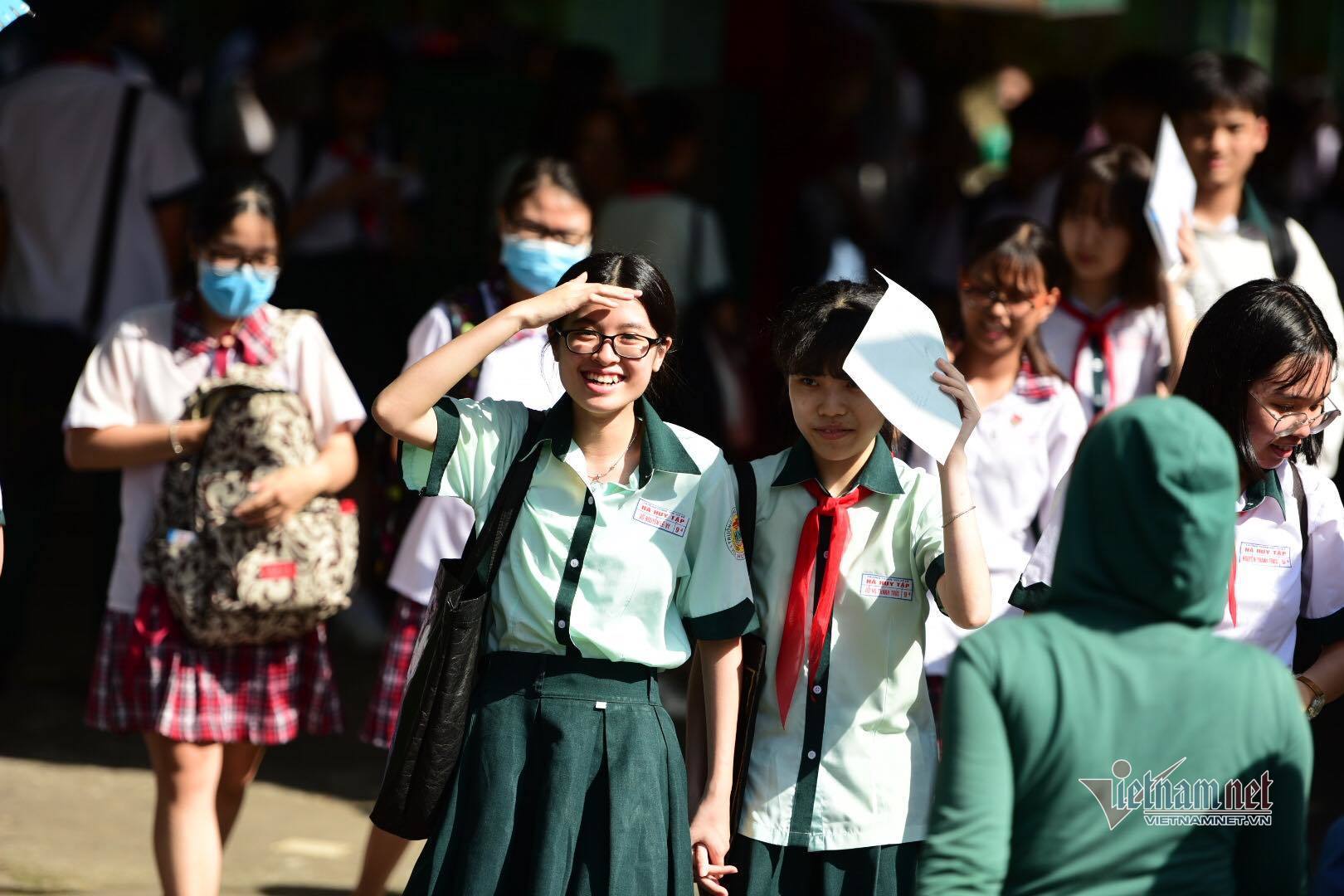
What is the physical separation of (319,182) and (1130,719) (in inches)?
183

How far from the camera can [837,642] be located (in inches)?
123

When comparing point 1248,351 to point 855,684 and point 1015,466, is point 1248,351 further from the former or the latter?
point 855,684

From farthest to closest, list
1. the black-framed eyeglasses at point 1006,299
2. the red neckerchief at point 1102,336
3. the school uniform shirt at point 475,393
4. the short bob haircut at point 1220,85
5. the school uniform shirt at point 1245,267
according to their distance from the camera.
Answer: the short bob haircut at point 1220,85, the school uniform shirt at point 1245,267, the red neckerchief at point 1102,336, the school uniform shirt at point 475,393, the black-framed eyeglasses at point 1006,299

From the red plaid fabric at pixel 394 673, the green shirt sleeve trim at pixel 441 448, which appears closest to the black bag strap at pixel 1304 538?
the green shirt sleeve trim at pixel 441 448

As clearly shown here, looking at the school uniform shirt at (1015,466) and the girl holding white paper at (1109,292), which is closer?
the school uniform shirt at (1015,466)

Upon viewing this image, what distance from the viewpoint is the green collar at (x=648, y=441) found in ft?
10.3

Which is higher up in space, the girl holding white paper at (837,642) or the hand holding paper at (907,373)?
the hand holding paper at (907,373)

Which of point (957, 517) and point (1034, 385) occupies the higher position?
point (1034, 385)

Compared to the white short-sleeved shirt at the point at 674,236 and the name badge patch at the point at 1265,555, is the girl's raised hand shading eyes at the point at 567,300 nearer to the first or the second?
the name badge patch at the point at 1265,555

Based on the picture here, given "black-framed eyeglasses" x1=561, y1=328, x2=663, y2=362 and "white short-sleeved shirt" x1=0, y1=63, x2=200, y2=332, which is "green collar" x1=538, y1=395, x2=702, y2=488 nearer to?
"black-framed eyeglasses" x1=561, y1=328, x2=663, y2=362

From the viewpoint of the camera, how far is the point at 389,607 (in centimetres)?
680

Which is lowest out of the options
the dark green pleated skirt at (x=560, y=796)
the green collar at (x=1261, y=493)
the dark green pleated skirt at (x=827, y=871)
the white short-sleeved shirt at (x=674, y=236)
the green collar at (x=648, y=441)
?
the dark green pleated skirt at (x=827, y=871)

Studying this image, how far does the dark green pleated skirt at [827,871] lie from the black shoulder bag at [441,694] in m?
0.59

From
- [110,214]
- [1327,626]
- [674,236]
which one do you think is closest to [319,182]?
[110,214]
